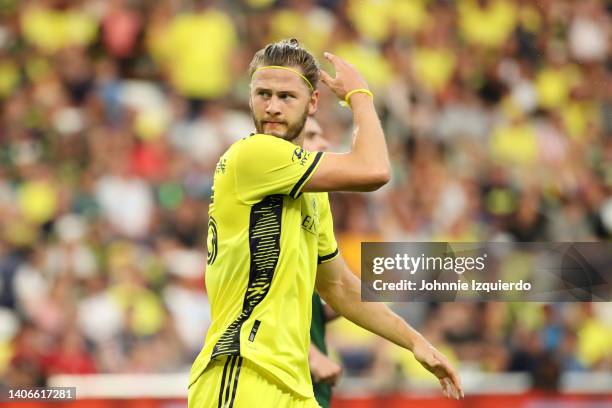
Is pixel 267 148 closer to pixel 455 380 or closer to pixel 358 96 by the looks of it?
pixel 358 96

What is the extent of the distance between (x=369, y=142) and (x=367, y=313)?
2.65ft

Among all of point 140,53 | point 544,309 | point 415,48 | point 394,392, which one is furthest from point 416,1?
point 394,392

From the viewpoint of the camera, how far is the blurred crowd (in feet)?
28.5

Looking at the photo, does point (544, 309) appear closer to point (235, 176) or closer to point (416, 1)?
point (416, 1)

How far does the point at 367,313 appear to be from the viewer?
4.34 m

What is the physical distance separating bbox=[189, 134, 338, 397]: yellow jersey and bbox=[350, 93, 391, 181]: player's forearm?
16cm

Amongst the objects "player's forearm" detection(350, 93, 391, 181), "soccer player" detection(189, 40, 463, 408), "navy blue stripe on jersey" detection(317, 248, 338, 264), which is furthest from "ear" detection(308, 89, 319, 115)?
"navy blue stripe on jersey" detection(317, 248, 338, 264)

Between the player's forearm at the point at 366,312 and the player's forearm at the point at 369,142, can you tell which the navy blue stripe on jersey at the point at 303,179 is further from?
the player's forearm at the point at 366,312

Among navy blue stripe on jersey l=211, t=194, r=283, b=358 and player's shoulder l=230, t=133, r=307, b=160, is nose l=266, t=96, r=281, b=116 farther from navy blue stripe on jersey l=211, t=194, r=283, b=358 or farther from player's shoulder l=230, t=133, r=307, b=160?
navy blue stripe on jersey l=211, t=194, r=283, b=358

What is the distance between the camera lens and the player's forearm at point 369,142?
12.4 ft

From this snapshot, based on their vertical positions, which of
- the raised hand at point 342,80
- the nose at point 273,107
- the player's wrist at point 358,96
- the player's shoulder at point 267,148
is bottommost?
the player's shoulder at point 267,148

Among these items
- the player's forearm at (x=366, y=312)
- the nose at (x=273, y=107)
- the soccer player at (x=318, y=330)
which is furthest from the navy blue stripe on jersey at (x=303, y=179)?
the soccer player at (x=318, y=330)

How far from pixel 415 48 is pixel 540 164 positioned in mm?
1714

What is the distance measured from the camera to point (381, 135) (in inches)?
152
